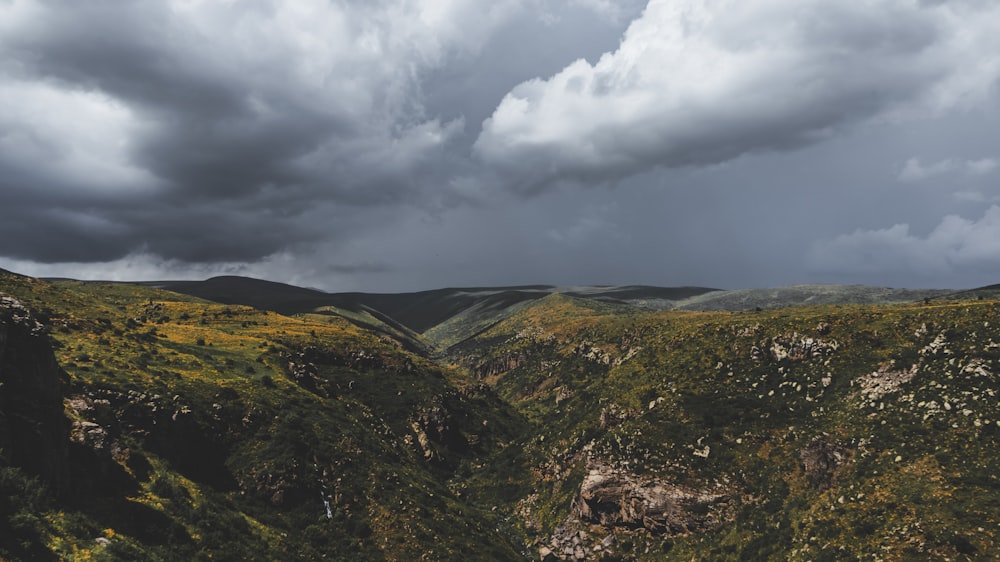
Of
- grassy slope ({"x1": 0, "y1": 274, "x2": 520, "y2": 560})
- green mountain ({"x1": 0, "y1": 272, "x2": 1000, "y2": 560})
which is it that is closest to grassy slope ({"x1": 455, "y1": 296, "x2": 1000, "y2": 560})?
green mountain ({"x1": 0, "y1": 272, "x2": 1000, "y2": 560})

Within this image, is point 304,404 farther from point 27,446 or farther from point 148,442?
point 27,446

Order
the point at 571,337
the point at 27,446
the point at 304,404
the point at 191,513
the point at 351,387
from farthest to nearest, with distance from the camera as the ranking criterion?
the point at 571,337, the point at 351,387, the point at 304,404, the point at 191,513, the point at 27,446

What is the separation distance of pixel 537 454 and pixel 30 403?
242 ft

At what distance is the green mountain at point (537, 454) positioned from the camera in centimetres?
3036

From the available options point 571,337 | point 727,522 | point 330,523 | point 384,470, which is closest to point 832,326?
point 727,522

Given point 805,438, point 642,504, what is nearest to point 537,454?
point 642,504

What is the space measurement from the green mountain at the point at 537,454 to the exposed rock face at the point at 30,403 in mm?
136

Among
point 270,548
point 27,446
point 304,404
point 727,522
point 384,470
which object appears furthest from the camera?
point 304,404

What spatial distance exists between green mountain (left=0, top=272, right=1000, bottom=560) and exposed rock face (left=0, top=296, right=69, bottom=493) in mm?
136

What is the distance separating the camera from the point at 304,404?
2648 inches

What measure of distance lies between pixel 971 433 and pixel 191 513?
75.4m

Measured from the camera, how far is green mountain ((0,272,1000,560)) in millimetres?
30359

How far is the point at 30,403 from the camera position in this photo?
27109 mm

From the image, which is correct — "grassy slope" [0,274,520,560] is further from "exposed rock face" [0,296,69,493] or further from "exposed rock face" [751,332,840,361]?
"exposed rock face" [751,332,840,361]
